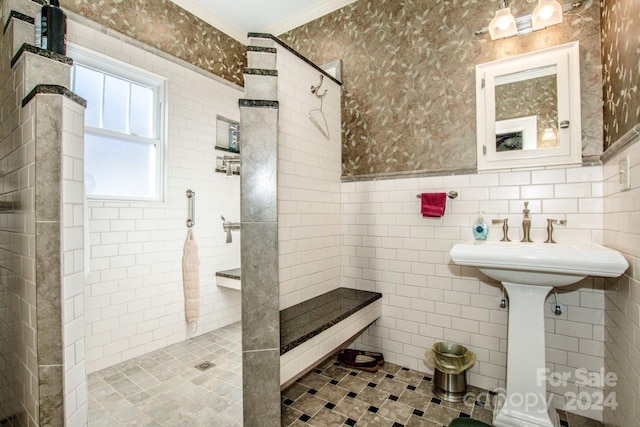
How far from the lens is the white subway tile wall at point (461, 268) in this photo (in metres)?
1.79

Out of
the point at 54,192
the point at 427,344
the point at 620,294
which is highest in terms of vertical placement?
the point at 54,192

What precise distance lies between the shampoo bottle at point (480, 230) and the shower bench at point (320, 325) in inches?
34.7

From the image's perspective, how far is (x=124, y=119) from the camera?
2.31 m

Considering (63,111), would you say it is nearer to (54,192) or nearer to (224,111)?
(54,192)

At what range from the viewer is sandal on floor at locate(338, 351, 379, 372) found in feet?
7.54

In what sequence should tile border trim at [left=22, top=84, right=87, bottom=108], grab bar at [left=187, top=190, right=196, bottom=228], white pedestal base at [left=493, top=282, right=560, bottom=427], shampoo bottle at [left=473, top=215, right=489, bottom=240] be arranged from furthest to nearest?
1. grab bar at [left=187, top=190, right=196, bottom=228]
2. shampoo bottle at [left=473, top=215, right=489, bottom=240]
3. white pedestal base at [left=493, top=282, right=560, bottom=427]
4. tile border trim at [left=22, top=84, right=87, bottom=108]

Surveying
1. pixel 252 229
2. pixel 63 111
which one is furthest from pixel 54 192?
pixel 252 229

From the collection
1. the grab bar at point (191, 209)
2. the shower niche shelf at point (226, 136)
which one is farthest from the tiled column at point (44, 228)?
the shower niche shelf at point (226, 136)

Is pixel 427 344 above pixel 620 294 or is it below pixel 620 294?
below

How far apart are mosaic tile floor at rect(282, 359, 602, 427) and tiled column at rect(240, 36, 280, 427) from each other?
0.41m

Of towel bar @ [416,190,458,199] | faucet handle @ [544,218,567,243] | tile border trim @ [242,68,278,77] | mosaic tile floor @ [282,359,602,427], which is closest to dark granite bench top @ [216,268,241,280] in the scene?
mosaic tile floor @ [282,359,602,427]

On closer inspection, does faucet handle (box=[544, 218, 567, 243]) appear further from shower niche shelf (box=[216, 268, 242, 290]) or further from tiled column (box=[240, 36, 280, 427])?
shower niche shelf (box=[216, 268, 242, 290])

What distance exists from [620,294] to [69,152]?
2.50 m

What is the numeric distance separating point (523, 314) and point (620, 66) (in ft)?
4.37
